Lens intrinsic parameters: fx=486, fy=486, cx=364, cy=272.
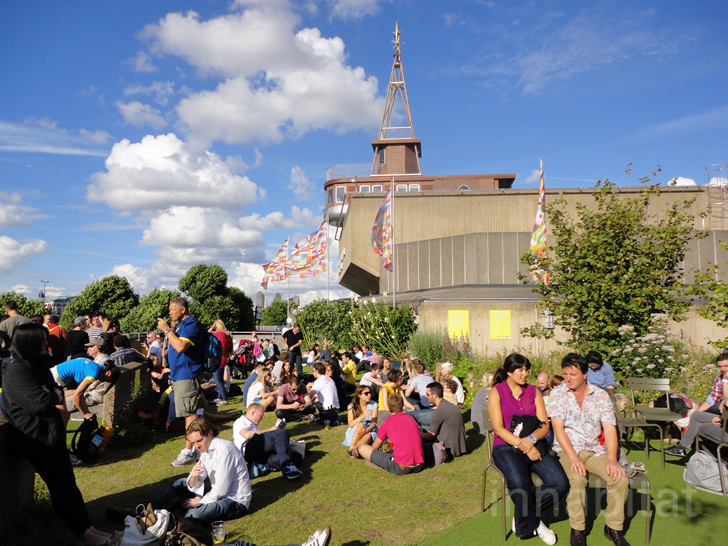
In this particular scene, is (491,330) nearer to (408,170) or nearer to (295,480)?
(295,480)

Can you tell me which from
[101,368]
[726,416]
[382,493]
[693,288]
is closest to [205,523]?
[382,493]

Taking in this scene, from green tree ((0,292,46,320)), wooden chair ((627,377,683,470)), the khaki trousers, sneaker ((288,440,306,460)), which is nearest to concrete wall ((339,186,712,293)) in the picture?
wooden chair ((627,377,683,470))

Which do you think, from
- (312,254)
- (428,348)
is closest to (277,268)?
(312,254)

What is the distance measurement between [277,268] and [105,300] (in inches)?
1021

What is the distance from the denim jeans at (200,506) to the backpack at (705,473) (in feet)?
A: 17.7

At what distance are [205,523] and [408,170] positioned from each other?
51.3m

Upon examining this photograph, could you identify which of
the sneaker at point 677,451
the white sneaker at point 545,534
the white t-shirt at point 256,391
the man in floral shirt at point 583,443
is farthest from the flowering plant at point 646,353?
the white t-shirt at point 256,391

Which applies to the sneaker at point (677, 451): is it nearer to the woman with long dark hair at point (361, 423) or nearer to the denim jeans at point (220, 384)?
the woman with long dark hair at point (361, 423)

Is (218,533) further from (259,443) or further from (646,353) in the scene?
(646,353)

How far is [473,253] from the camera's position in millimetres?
23234

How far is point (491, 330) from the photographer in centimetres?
1709

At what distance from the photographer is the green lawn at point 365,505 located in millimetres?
4797

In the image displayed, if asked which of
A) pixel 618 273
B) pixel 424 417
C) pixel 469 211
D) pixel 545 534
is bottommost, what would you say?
pixel 545 534

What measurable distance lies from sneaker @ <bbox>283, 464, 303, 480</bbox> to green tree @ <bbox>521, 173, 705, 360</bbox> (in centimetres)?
700
